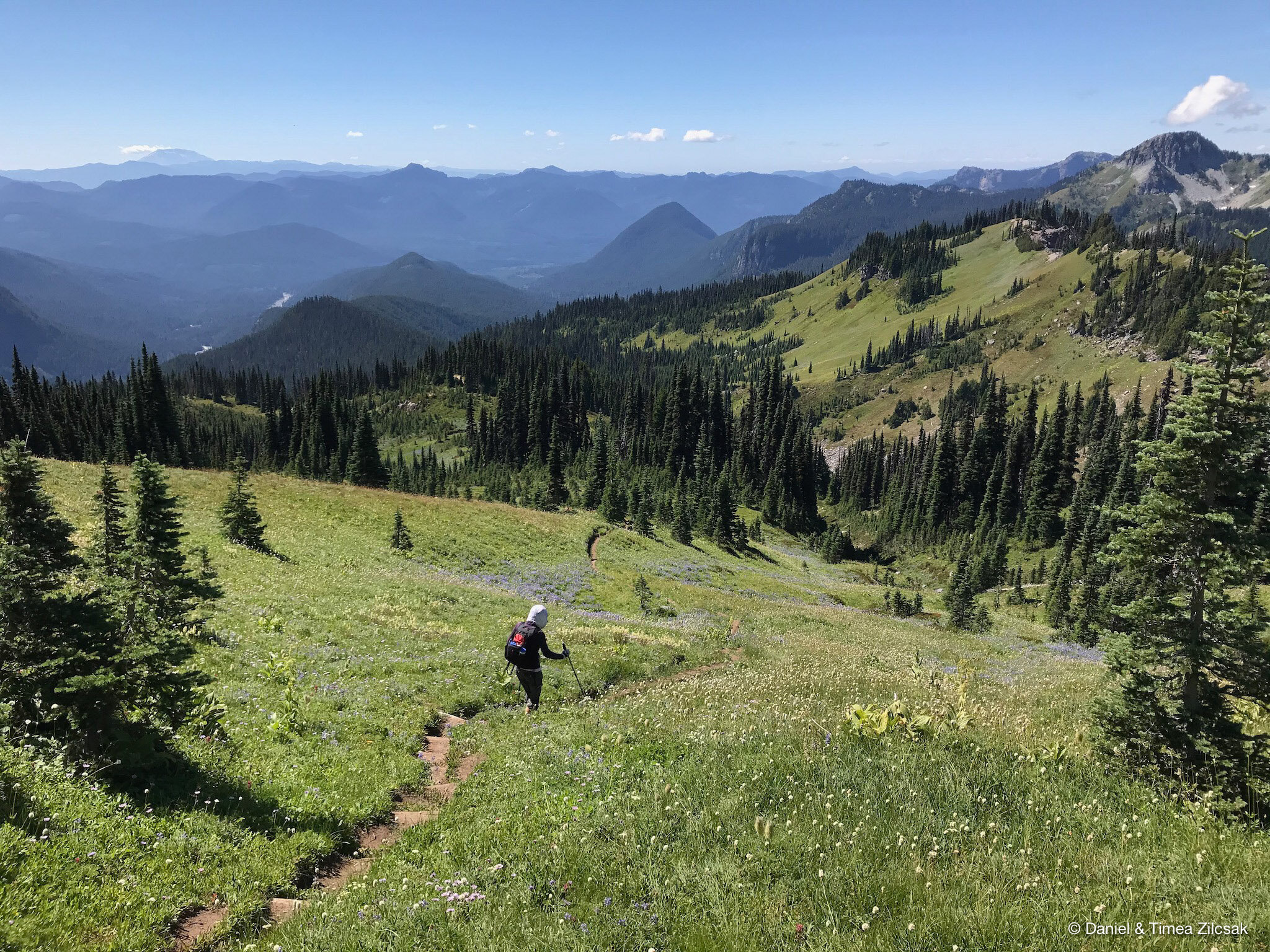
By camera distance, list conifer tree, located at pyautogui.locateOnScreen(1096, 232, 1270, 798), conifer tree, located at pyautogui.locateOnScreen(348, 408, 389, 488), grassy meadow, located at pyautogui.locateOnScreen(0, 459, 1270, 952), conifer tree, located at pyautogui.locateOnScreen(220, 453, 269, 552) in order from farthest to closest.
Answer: conifer tree, located at pyautogui.locateOnScreen(348, 408, 389, 488) < conifer tree, located at pyautogui.locateOnScreen(220, 453, 269, 552) < conifer tree, located at pyautogui.locateOnScreen(1096, 232, 1270, 798) < grassy meadow, located at pyautogui.locateOnScreen(0, 459, 1270, 952)

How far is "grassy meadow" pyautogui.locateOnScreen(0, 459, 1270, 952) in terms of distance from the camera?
5836mm

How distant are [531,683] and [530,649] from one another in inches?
41.2

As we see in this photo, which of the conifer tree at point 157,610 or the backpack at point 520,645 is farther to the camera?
the backpack at point 520,645

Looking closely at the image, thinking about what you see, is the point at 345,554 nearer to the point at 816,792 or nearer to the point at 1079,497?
the point at 816,792

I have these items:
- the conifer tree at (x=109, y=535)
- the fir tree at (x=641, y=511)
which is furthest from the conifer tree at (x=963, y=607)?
the conifer tree at (x=109, y=535)

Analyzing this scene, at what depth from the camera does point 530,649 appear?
14359 mm

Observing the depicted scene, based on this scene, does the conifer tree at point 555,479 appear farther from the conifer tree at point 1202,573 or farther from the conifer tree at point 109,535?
the conifer tree at point 1202,573

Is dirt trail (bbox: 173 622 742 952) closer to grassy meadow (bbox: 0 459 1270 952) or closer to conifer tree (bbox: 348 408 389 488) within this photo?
grassy meadow (bbox: 0 459 1270 952)

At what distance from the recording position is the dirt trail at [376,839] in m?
6.82

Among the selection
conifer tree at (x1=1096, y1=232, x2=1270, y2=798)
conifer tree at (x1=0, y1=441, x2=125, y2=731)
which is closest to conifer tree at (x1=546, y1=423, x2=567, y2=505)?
conifer tree at (x1=0, y1=441, x2=125, y2=731)

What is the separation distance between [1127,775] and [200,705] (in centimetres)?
1569

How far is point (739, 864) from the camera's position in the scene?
6.75 meters

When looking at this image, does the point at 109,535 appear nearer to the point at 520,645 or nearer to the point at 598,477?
the point at 520,645

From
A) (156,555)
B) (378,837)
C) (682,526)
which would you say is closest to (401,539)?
(156,555)
